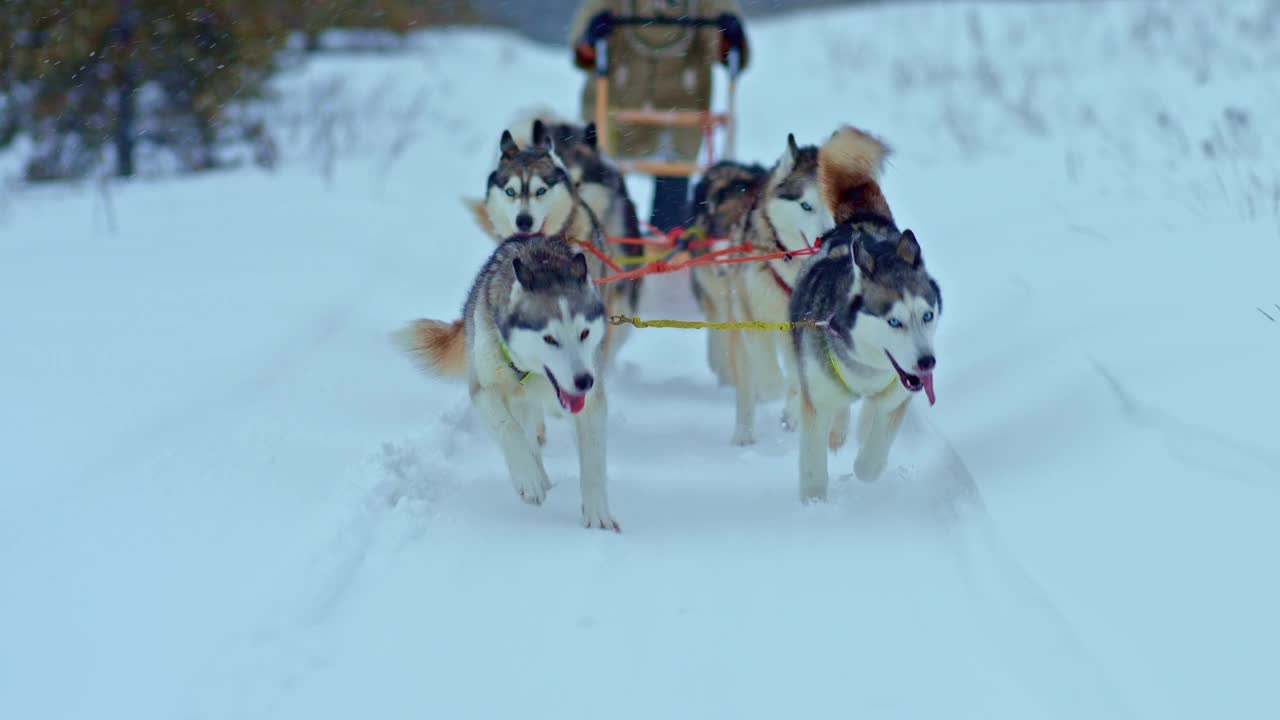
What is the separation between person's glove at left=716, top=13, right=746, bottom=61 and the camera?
5188 millimetres

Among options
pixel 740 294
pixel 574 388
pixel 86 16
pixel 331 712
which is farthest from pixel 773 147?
pixel 331 712

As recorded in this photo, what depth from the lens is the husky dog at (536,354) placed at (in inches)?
98.9

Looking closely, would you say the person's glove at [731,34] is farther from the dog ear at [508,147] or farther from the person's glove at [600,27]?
the dog ear at [508,147]

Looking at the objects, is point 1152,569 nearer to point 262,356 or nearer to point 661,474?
point 661,474

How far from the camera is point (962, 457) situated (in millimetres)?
2977

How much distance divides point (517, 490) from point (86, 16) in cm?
533

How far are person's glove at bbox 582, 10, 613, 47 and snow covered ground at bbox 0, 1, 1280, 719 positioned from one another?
1347 mm

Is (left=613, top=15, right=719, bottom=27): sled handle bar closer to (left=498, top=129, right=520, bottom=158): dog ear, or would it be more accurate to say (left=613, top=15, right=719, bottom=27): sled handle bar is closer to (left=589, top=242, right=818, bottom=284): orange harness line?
(left=498, top=129, right=520, bottom=158): dog ear

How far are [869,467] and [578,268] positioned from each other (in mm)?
995

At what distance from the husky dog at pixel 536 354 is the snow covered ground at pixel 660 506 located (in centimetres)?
Result: 15

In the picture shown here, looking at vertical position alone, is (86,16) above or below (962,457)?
above

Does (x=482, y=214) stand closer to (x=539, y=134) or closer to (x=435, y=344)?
(x=539, y=134)

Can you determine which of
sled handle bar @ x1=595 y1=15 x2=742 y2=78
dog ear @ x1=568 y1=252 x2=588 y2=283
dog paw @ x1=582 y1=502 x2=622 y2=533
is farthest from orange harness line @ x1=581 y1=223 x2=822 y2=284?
sled handle bar @ x1=595 y1=15 x2=742 y2=78

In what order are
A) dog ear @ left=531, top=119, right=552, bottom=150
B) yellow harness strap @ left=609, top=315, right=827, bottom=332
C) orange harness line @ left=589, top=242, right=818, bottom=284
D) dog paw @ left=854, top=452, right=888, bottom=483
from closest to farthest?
yellow harness strap @ left=609, top=315, right=827, bottom=332 < dog paw @ left=854, top=452, right=888, bottom=483 < orange harness line @ left=589, top=242, right=818, bottom=284 < dog ear @ left=531, top=119, right=552, bottom=150
